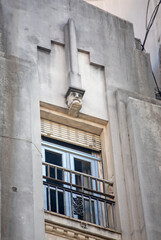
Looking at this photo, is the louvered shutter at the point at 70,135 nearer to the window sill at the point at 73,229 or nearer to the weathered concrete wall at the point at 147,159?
the weathered concrete wall at the point at 147,159

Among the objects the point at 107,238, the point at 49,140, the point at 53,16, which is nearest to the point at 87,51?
the point at 53,16

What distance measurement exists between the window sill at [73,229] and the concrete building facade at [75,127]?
0.07ft

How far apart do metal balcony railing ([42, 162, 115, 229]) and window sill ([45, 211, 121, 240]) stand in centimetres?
30

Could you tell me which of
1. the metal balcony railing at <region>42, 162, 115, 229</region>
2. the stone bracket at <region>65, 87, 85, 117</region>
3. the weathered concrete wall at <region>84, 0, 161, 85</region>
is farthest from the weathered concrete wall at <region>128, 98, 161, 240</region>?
the weathered concrete wall at <region>84, 0, 161, 85</region>

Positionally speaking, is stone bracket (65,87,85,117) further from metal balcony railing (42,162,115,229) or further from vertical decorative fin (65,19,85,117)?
metal balcony railing (42,162,115,229)

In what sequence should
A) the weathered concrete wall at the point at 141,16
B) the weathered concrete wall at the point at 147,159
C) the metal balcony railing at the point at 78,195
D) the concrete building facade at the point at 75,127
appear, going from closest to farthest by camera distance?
the concrete building facade at the point at 75,127 < the weathered concrete wall at the point at 147,159 < the metal balcony railing at the point at 78,195 < the weathered concrete wall at the point at 141,16

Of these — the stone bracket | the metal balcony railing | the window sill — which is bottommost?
the window sill

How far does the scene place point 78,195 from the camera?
16.6 meters

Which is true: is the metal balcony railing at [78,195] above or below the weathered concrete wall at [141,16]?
below

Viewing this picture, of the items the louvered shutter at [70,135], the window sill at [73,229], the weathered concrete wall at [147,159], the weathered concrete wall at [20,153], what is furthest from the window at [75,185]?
the weathered concrete wall at [20,153]

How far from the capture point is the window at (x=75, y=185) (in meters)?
16.3

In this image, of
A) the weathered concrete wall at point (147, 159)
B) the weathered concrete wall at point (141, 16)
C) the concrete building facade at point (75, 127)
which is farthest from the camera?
the weathered concrete wall at point (141, 16)

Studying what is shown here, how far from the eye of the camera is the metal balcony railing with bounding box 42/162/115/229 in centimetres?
1625

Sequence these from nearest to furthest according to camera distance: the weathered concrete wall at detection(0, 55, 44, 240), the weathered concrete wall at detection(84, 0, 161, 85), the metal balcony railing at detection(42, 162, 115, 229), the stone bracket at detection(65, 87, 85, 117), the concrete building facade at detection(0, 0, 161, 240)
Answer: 1. the weathered concrete wall at detection(0, 55, 44, 240)
2. the concrete building facade at detection(0, 0, 161, 240)
3. the metal balcony railing at detection(42, 162, 115, 229)
4. the stone bracket at detection(65, 87, 85, 117)
5. the weathered concrete wall at detection(84, 0, 161, 85)
